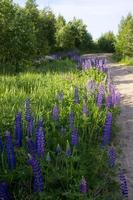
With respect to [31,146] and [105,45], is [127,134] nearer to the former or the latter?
[31,146]

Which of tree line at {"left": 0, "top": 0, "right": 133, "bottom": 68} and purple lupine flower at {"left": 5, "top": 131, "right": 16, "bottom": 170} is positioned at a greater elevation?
tree line at {"left": 0, "top": 0, "right": 133, "bottom": 68}

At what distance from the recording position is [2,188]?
12.5 ft

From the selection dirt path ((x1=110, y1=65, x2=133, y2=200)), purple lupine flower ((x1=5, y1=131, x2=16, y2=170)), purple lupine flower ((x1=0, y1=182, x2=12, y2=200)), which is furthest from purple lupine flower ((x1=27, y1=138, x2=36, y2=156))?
dirt path ((x1=110, y1=65, x2=133, y2=200))

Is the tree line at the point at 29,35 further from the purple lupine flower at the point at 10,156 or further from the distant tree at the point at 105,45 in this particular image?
the distant tree at the point at 105,45

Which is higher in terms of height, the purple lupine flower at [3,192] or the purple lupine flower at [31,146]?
the purple lupine flower at [31,146]

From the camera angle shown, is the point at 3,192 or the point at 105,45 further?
the point at 105,45

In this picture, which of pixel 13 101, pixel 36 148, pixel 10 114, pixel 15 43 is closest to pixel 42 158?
pixel 36 148

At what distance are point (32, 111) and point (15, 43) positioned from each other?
870cm

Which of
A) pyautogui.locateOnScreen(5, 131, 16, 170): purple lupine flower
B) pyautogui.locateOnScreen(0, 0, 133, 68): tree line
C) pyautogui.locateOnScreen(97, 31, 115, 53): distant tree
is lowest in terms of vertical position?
pyautogui.locateOnScreen(97, 31, 115, 53): distant tree

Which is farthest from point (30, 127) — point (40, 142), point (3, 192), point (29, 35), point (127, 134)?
point (29, 35)

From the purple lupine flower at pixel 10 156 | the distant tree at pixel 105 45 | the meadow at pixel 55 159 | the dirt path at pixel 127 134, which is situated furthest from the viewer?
the distant tree at pixel 105 45

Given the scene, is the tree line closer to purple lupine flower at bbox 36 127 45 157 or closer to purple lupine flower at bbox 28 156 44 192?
purple lupine flower at bbox 36 127 45 157

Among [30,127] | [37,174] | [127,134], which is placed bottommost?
[127,134]

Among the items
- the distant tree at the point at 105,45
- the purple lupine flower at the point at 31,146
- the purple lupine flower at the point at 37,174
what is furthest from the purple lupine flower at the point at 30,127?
the distant tree at the point at 105,45
